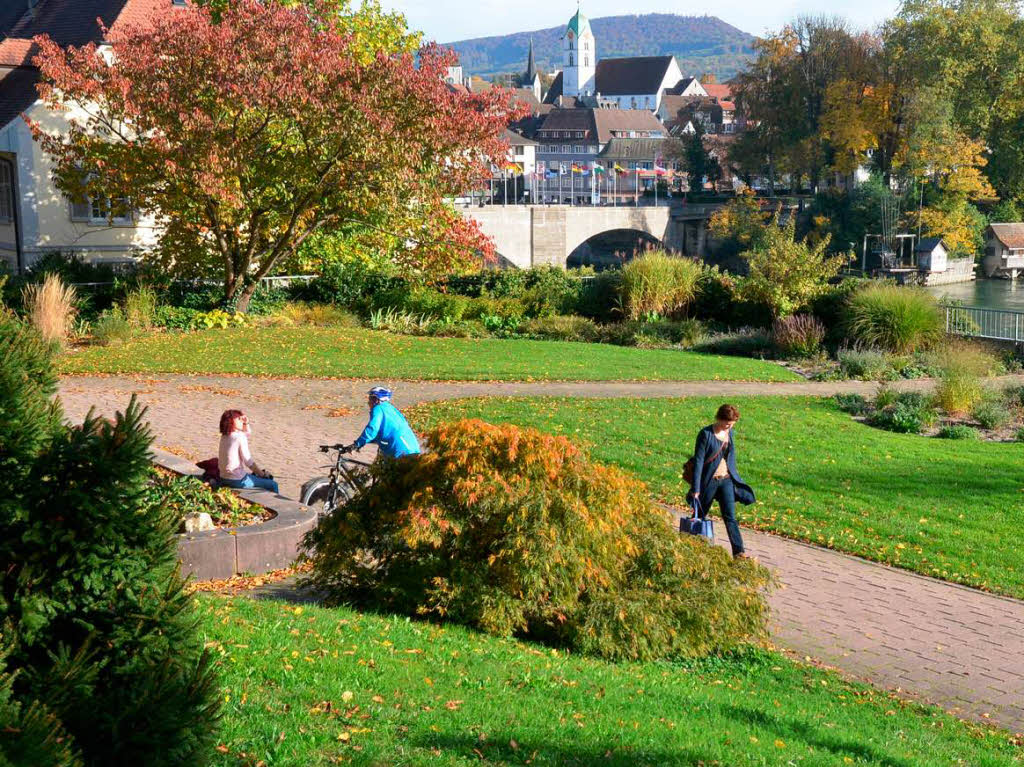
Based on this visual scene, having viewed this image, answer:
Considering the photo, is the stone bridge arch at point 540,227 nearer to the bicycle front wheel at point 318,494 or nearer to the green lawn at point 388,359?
the green lawn at point 388,359

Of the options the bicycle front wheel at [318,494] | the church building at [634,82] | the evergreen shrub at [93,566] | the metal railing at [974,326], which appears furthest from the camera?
the church building at [634,82]

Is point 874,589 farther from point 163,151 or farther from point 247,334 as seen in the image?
point 163,151

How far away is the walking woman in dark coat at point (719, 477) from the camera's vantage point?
33.0 ft

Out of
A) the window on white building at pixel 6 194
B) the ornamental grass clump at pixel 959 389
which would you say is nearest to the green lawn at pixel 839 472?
the ornamental grass clump at pixel 959 389

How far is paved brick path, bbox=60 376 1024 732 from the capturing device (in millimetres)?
8070

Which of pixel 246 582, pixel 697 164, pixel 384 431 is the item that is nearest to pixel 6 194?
pixel 384 431

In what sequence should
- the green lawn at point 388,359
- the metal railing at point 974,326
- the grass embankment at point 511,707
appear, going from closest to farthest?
the grass embankment at point 511,707 < the green lawn at point 388,359 < the metal railing at point 974,326

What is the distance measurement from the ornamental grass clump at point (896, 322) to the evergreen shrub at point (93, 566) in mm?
24473

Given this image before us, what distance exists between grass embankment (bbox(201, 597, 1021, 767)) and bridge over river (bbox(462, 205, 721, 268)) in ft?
160

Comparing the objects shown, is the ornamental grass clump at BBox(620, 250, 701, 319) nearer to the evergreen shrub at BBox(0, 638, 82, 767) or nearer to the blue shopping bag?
the blue shopping bag

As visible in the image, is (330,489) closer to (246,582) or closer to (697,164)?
(246,582)

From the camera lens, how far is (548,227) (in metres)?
63.9

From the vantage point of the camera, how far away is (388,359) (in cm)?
2212

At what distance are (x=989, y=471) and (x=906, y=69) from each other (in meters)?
61.4
